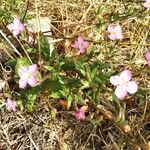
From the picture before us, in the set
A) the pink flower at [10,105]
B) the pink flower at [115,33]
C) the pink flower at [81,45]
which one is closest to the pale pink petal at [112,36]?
the pink flower at [115,33]

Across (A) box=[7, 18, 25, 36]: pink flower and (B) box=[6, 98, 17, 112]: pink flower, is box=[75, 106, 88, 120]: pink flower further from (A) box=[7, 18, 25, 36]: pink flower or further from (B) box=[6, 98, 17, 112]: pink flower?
(A) box=[7, 18, 25, 36]: pink flower

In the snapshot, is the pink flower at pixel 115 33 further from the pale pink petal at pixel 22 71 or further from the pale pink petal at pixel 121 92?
the pale pink petal at pixel 22 71

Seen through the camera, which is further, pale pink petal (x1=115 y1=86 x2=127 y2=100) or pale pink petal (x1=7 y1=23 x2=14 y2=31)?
pale pink petal (x1=7 y1=23 x2=14 y2=31)

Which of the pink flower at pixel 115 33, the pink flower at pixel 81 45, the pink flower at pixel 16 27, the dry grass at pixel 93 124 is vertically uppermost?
the pink flower at pixel 16 27

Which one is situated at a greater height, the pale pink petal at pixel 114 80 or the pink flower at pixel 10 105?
the pale pink petal at pixel 114 80

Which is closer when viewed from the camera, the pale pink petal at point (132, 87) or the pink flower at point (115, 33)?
the pale pink petal at point (132, 87)

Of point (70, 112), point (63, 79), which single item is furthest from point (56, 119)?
point (63, 79)

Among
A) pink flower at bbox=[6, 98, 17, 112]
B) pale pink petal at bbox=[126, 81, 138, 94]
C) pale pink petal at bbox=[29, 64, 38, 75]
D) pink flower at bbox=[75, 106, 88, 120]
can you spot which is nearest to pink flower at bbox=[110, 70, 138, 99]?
pale pink petal at bbox=[126, 81, 138, 94]

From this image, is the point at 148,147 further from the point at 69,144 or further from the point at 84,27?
the point at 84,27

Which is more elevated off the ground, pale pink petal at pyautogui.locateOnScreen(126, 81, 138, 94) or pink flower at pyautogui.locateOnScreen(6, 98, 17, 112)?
pale pink petal at pyautogui.locateOnScreen(126, 81, 138, 94)
